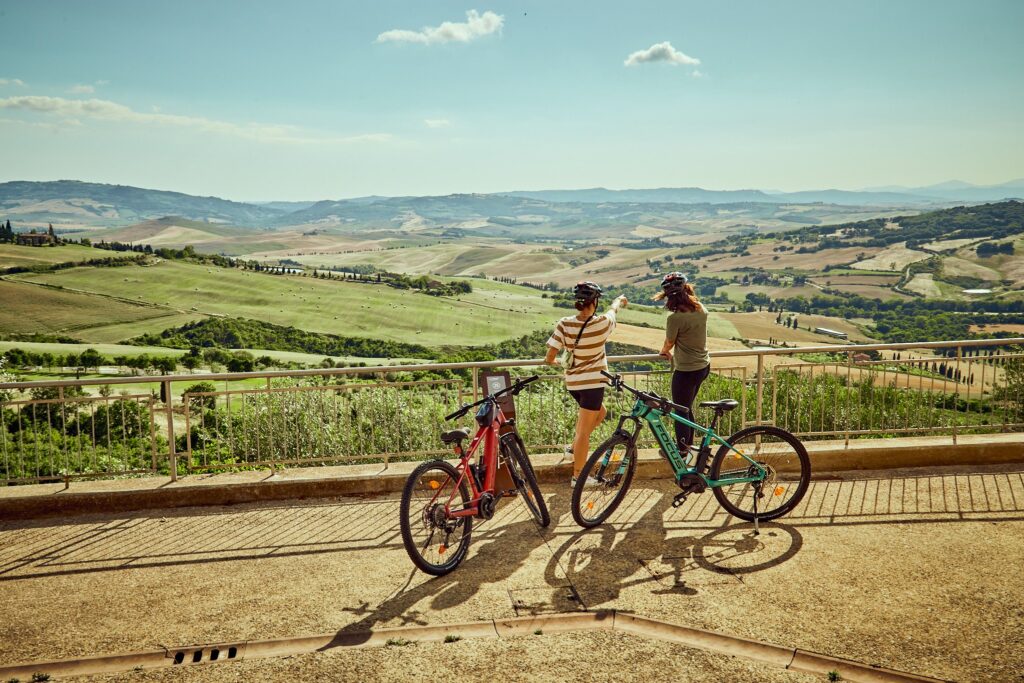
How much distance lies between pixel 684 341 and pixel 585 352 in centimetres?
94

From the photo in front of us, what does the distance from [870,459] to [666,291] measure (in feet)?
9.18

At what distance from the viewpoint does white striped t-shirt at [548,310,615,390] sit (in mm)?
5672

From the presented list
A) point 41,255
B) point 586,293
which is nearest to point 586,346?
point 586,293

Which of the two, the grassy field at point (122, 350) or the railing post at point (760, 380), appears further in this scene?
the grassy field at point (122, 350)

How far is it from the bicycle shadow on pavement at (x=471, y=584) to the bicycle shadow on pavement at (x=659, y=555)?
0.61 ft

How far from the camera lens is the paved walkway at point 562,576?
3.85m

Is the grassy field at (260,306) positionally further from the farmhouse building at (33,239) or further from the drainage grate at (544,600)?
the drainage grate at (544,600)

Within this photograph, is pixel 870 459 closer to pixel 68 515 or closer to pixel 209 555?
pixel 209 555

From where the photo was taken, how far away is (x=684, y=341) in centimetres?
606

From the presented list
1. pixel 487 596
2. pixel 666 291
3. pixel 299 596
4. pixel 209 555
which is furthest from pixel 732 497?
pixel 209 555

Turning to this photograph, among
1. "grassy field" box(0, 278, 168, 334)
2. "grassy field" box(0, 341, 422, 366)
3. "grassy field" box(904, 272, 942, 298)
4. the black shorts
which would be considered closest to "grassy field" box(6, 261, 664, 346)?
"grassy field" box(0, 278, 168, 334)

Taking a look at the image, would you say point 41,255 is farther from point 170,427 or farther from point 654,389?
point 654,389

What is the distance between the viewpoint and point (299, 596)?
443 centimetres

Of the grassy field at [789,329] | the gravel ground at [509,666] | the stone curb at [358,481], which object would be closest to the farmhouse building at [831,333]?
the grassy field at [789,329]
